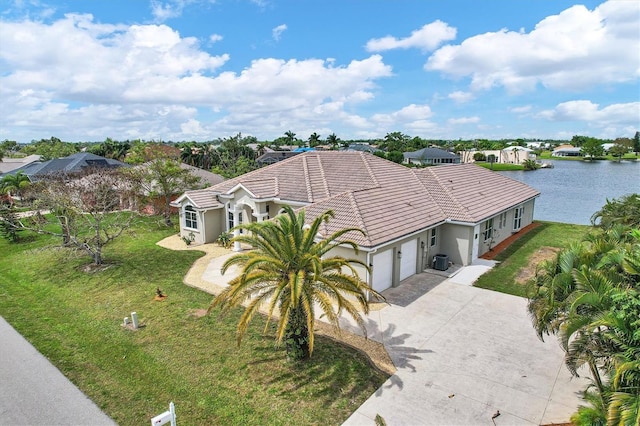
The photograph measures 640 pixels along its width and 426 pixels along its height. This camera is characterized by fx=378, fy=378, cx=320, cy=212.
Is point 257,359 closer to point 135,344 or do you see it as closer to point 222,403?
point 222,403

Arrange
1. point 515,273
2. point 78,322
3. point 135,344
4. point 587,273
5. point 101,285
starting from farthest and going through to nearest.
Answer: point 515,273
point 101,285
point 78,322
point 135,344
point 587,273

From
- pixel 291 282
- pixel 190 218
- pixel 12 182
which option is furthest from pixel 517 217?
pixel 12 182

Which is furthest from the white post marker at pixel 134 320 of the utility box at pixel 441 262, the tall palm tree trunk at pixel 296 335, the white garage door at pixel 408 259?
the utility box at pixel 441 262

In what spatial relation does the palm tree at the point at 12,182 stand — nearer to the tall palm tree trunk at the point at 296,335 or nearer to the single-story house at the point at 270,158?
the tall palm tree trunk at the point at 296,335

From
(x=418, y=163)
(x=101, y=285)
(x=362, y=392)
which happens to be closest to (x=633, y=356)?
(x=362, y=392)

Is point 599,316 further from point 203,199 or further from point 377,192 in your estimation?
point 203,199

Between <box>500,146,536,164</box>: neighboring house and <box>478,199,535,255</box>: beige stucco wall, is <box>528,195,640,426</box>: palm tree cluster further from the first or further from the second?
<box>500,146,536,164</box>: neighboring house

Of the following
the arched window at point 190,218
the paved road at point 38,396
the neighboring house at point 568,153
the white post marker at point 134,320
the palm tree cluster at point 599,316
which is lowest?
the paved road at point 38,396
